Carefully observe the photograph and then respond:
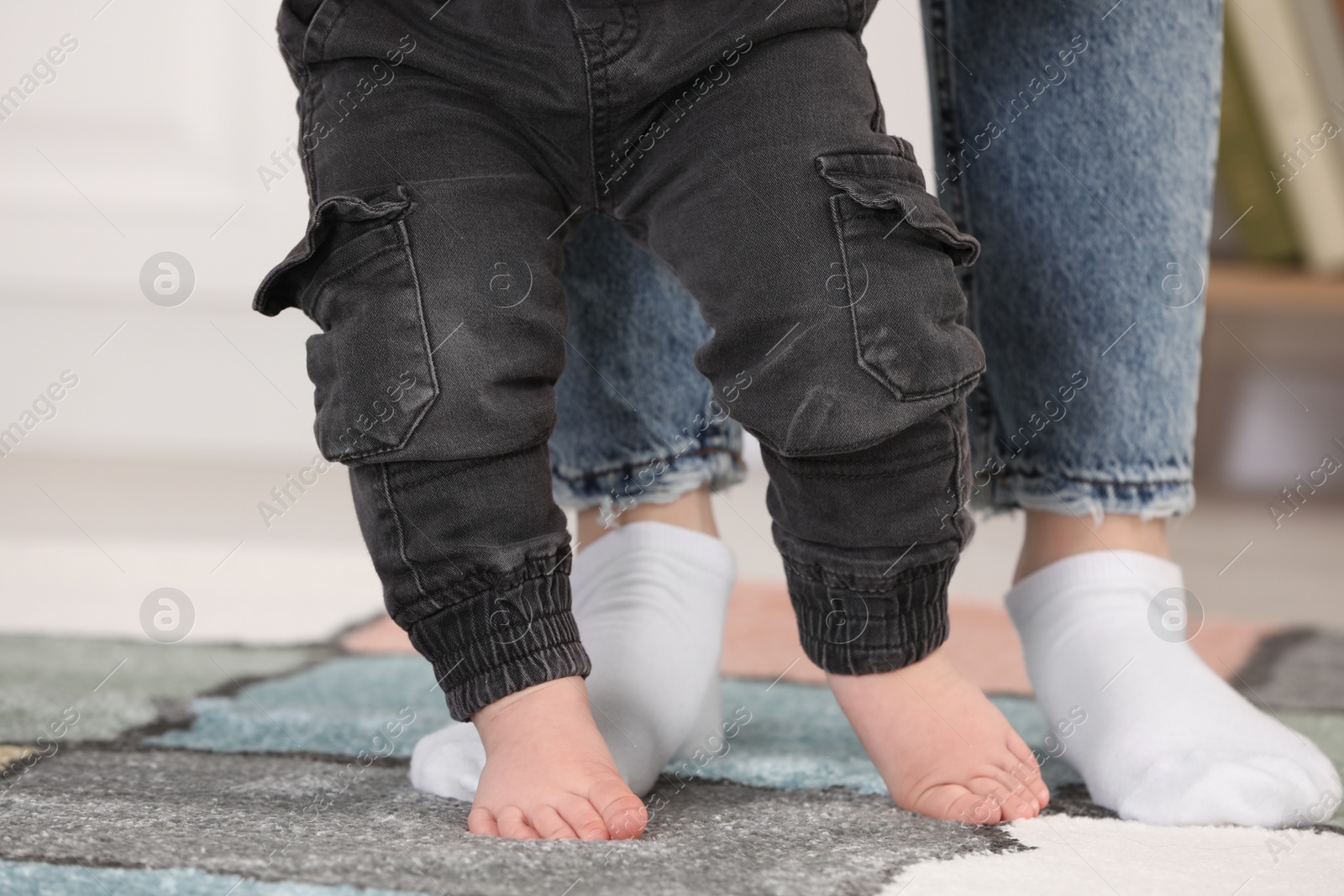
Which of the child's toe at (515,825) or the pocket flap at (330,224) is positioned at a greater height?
the pocket flap at (330,224)

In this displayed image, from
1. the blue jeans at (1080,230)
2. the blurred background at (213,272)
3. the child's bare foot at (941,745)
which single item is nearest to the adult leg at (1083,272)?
the blue jeans at (1080,230)

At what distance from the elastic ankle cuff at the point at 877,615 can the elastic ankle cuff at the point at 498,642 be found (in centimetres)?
11

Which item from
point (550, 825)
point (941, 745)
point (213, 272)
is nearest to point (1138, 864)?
point (941, 745)

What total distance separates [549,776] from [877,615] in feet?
0.53

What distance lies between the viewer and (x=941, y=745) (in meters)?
0.52

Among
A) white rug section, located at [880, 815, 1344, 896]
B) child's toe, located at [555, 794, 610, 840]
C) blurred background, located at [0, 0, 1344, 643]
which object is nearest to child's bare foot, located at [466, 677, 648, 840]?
child's toe, located at [555, 794, 610, 840]

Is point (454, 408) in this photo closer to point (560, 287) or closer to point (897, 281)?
point (560, 287)

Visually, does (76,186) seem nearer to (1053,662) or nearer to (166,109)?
(166,109)

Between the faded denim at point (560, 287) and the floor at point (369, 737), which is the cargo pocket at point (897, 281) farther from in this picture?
the floor at point (369, 737)

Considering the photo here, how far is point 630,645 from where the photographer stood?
63 centimetres

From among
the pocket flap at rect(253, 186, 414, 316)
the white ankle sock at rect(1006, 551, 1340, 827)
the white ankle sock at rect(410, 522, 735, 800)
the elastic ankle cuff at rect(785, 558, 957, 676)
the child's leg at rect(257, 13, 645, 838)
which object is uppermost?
the pocket flap at rect(253, 186, 414, 316)

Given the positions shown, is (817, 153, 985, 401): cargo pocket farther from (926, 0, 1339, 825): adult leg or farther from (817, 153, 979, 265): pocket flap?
(926, 0, 1339, 825): adult leg

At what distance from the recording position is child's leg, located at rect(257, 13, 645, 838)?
485mm

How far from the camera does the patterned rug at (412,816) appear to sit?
1.23ft
